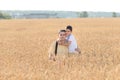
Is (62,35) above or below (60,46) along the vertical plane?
above

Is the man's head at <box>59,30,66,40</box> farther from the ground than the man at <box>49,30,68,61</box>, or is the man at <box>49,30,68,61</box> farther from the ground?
the man's head at <box>59,30,66,40</box>

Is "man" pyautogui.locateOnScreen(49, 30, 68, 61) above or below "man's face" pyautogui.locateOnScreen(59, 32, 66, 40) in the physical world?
below

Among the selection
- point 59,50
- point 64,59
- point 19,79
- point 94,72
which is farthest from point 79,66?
point 59,50

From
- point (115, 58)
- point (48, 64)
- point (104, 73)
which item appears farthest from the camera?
point (115, 58)

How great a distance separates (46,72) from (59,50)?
3.29 m

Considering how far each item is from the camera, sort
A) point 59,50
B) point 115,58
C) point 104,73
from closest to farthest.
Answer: point 104,73, point 115,58, point 59,50

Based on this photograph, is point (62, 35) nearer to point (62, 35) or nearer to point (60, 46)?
point (62, 35)

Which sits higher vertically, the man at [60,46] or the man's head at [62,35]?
the man's head at [62,35]

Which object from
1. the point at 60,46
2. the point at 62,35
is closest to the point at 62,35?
the point at 62,35

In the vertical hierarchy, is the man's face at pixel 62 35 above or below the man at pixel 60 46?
above

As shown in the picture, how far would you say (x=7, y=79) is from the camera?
18.2 feet

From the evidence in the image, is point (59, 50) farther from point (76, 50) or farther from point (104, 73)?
point (104, 73)

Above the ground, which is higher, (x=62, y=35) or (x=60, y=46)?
(x=62, y=35)

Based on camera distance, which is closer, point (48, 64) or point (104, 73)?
point (104, 73)
